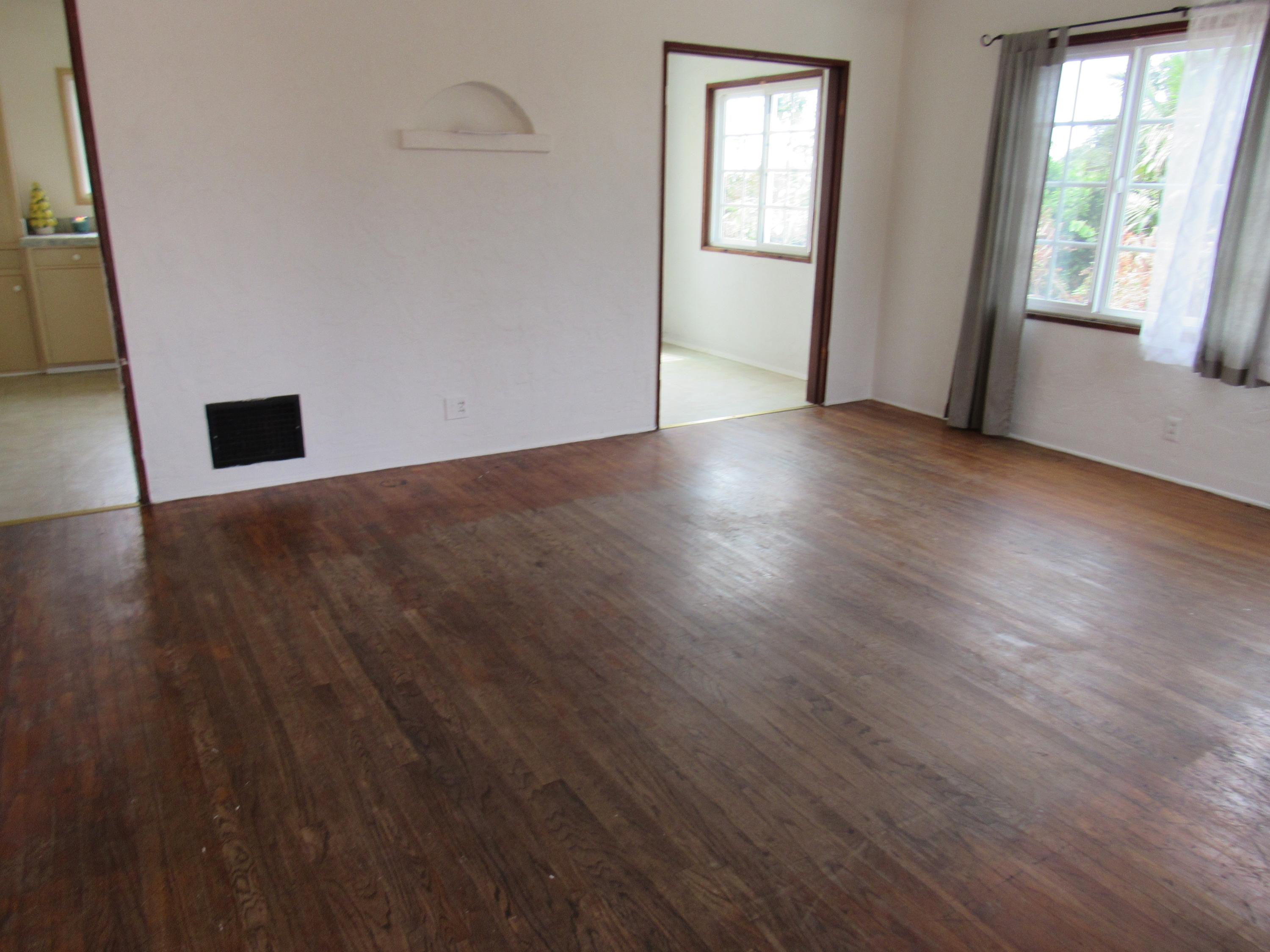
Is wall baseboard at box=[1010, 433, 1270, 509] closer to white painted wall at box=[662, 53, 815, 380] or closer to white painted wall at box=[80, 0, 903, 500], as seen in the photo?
white painted wall at box=[662, 53, 815, 380]

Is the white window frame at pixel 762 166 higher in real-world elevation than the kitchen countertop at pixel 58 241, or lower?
higher

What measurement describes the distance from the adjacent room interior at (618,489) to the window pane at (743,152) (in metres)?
0.12

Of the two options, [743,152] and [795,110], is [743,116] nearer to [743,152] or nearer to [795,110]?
A: [743,152]

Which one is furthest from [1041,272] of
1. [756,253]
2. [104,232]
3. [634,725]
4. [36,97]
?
[36,97]

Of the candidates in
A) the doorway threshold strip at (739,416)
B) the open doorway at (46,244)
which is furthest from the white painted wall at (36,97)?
the doorway threshold strip at (739,416)

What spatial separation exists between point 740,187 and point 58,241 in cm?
520

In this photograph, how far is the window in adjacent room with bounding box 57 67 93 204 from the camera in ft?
22.7

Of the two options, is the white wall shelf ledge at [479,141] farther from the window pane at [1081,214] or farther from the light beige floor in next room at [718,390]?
the window pane at [1081,214]

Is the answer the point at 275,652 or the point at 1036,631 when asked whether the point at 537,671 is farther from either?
the point at 1036,631

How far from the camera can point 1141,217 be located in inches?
183

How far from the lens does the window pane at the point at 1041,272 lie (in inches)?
201

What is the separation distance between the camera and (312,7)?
3975 millimetres

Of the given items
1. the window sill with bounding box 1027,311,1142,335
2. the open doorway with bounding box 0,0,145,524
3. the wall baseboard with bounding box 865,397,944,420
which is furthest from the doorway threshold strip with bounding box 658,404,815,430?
the open doorway with bounding box 0,0,145,524

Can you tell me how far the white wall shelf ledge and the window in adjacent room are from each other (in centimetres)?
399
